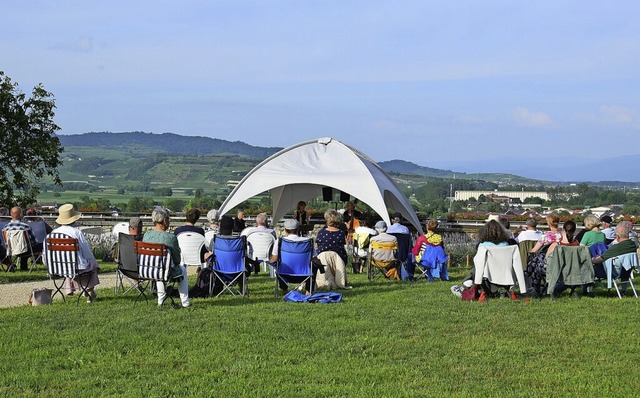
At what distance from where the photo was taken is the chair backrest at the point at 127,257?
9914 millimetres

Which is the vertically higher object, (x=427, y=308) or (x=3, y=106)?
(x=3, y=106)

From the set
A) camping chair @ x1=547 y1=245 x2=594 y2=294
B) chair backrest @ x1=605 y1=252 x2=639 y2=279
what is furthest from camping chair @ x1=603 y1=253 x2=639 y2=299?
camping chair @ x1=547 y1=245 x2=594 y2=294

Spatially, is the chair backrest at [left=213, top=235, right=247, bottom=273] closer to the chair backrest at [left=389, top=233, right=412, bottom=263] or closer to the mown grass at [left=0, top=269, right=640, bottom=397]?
the mown grass at [left=0, top=269, right=640, bottom=397]

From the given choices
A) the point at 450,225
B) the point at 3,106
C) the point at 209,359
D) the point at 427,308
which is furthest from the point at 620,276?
the point at 3,106

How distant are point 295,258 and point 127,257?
200cm

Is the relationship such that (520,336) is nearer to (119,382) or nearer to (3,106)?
(119,382)

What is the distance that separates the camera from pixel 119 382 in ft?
19.6

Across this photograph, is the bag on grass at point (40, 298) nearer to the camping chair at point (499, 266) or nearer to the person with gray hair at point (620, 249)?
the camping chair at point (499, 266)

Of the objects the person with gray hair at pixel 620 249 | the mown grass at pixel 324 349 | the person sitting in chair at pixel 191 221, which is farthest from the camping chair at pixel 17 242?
the person with gray hair at pixel 620 249

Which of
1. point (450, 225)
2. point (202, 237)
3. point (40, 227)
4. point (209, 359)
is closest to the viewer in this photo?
point (209, 359)

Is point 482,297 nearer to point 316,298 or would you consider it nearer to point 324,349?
point 316,298

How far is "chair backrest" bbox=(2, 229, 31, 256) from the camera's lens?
544 inches

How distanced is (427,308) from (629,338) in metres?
2.30

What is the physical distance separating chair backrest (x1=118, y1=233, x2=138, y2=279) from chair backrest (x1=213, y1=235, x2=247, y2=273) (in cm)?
112
